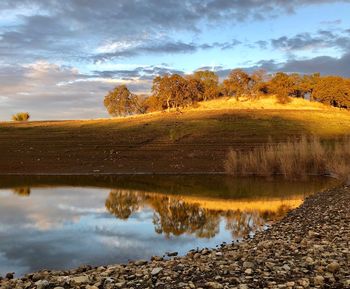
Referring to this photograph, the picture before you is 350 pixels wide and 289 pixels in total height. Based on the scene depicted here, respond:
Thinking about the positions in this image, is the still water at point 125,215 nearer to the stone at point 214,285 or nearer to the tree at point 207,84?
the stone at point 214,285

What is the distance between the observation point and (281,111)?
2680 inches

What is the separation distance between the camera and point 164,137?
51.3 metres

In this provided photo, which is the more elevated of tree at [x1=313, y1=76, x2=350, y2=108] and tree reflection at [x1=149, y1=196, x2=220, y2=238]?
tree at [x1=313, y1=76, x2=350, y2=108]

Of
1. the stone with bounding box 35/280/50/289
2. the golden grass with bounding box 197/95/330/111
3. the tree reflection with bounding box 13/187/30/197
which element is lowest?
the tree reflection with bounding box 13/187/30/197

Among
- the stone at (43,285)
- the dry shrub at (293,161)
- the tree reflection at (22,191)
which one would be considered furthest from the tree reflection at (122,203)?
the dry shrub at (293,161)

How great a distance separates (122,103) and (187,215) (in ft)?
249

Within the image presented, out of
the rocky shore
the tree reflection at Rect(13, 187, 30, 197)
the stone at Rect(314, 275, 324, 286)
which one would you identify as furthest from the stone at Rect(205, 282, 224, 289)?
the tree reflection at Rect(13, 187, 30, 197)

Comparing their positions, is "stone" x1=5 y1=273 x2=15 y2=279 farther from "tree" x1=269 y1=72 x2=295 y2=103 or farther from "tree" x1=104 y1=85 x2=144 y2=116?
"tree" x1=104 y1=85 x2=144 y2=116

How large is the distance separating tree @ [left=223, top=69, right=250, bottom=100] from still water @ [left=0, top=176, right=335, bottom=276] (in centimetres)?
5123

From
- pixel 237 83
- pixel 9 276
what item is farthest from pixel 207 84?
pixel 9 276

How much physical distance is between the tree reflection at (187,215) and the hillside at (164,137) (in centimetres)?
1397

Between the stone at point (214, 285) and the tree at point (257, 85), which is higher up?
the tree at point (257, 85)

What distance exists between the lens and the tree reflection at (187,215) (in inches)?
591

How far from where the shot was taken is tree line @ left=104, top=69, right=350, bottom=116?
7719 cm
